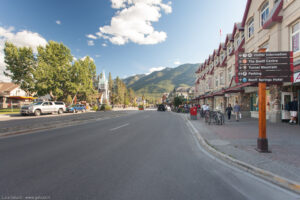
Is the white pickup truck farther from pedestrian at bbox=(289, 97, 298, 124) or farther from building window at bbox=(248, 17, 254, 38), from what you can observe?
building window at bbox=(248, 17, 254, 38)

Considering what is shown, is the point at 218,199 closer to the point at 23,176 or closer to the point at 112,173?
the point at 112,173

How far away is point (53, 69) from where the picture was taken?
2916 centimetres

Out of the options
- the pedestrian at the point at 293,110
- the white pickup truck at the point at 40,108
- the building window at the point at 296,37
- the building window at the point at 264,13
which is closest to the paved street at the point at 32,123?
the white pickup truck at the point at 40,108

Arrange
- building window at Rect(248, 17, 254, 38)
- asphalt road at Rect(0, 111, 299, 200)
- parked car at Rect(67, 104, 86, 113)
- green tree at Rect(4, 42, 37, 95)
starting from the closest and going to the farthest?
asphalt road at Rect(0, 111, 299, 200) < building window at Rect(248, 17, 254, 38) < green tree at Rect(4, 42, 37, 95) < parked car at Rect(67, 104, 86, 113)

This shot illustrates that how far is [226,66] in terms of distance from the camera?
74.3 ft

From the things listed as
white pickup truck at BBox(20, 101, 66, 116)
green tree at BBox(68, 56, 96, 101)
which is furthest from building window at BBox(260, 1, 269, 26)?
green tree at BBox(68, 56, 96, 101)

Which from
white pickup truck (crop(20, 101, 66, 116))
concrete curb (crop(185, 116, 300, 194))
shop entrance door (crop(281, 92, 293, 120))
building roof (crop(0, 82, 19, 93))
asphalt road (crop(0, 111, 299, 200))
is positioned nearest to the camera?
asphalt road (crop(0, 111, 299, 200))

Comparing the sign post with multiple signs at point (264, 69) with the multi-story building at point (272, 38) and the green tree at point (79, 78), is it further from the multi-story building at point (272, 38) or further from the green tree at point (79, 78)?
the green tree at point (79, 78)

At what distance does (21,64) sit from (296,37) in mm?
39097

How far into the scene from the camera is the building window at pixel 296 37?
988 centimetres

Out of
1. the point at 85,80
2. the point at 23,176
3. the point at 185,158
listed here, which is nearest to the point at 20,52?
the point at 85,80

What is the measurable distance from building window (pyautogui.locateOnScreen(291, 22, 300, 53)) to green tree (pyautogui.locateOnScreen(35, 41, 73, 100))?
33.8 m

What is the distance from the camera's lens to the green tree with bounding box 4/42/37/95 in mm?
27422

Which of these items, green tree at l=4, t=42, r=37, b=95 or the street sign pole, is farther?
green tree at l=4, t=42, r=37, b=95
